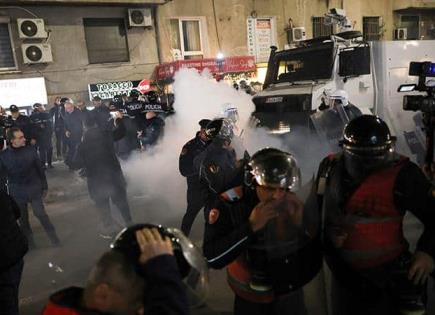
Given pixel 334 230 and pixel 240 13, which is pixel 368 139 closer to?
pixel 334 230

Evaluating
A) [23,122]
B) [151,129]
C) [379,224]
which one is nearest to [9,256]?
[379,224]

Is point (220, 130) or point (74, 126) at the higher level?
point (220, 130)

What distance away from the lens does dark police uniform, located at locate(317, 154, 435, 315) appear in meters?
2.06

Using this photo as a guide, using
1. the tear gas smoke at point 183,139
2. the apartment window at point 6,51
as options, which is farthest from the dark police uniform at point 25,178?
Result: the apartment window at point 6,51

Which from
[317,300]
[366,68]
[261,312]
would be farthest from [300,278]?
[366,68]

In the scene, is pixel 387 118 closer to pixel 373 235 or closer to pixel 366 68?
pixel 366 68

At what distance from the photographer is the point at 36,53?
42.9ft

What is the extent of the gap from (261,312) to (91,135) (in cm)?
459

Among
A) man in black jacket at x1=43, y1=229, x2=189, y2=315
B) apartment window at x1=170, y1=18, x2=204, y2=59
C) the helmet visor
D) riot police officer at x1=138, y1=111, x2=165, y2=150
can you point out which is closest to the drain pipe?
apartment window at x1=170, y1=18, x2=204, y2=59

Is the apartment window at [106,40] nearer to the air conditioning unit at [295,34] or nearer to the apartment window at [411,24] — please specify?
the air conditioning unit at [295,34]

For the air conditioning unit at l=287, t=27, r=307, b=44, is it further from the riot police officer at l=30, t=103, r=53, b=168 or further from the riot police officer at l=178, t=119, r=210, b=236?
the riot police officer at l=178, t=119, r=210, b=236

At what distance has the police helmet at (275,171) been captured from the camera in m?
1.96

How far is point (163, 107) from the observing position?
1027 centimetres

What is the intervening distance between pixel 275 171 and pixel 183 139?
29.8 feet
